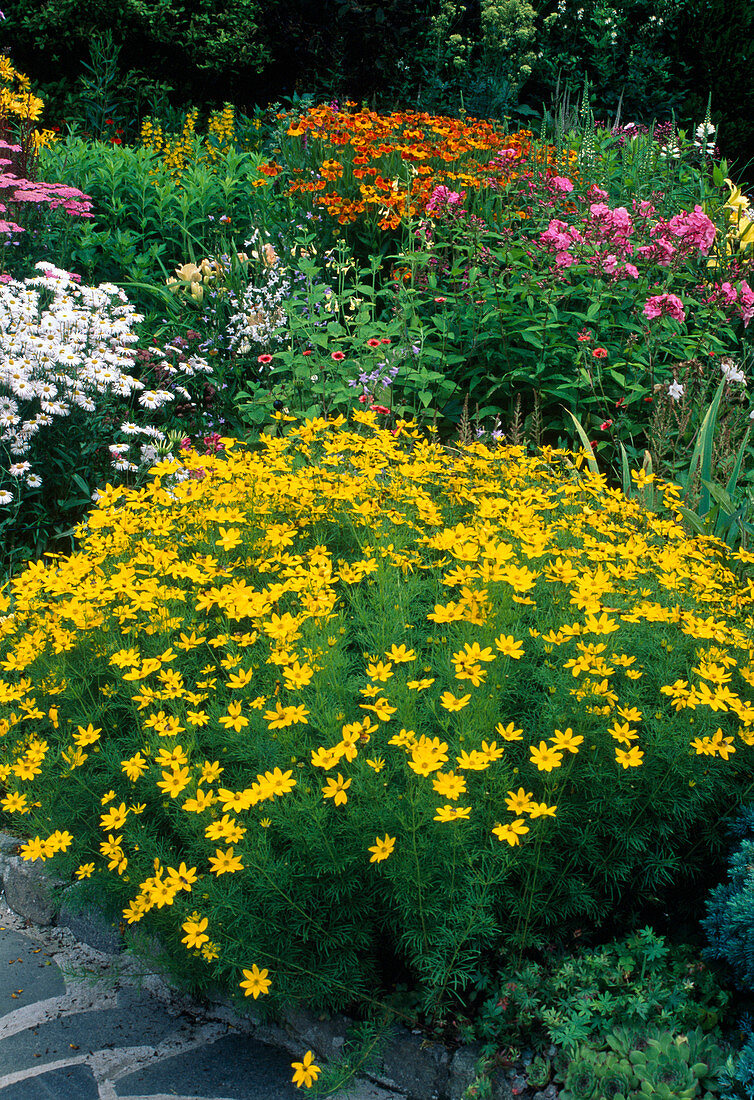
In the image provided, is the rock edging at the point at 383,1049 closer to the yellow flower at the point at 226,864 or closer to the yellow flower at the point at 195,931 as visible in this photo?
the yellow flower at the point at 195,931

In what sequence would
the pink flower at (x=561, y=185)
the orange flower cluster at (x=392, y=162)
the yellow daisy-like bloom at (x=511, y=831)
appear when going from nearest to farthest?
the yellow daisy-like bloom at (x=511, y=831) → the pink flower at (x=561, y=185) → the orange flower cluster at (x=392, y=162)

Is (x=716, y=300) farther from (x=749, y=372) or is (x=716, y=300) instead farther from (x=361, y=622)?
(x=361, y=622)

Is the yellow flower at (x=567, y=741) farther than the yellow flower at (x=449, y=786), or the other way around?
the yellow flower at (x=567, y=741)

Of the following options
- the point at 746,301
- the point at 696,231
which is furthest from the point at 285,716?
the point at 746,301

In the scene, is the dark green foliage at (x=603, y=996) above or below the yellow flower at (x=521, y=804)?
below

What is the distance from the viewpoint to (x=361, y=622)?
8.73 ft

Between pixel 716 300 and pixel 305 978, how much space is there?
13.7ft

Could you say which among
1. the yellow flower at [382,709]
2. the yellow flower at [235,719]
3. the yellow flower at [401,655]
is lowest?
the yellow flower at [235,719]

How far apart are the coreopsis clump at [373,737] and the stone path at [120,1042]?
0.60 feet

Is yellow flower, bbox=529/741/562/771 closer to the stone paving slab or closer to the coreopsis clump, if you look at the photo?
the coreopsis clump

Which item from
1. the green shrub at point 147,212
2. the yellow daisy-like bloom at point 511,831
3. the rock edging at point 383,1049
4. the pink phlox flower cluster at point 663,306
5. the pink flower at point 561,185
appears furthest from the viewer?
the green shrub at point 147,212

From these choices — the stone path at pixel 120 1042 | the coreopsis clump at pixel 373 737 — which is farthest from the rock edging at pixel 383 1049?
the coreopsis clump at pixel 373 737

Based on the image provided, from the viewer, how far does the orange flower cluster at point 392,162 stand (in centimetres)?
607

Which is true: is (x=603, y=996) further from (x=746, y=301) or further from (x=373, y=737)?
(x=746, y=301)
